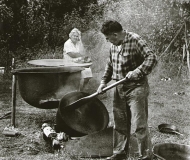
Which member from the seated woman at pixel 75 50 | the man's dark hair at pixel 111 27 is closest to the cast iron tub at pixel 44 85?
the seated woman at pixel 75 50

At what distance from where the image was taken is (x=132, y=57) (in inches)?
147

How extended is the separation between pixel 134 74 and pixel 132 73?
1.0 inches

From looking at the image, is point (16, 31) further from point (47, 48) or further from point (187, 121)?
point (187, 121)

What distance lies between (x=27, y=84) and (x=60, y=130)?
1047 mm

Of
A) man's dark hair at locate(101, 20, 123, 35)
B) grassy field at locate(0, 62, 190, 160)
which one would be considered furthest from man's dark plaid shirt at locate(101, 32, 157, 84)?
grassy field at locate(0, 62, 190, 160)

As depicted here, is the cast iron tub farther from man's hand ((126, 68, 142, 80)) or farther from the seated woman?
man's hand ((126, 68, 142, 80))

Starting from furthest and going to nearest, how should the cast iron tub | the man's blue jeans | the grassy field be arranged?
the cast iron tub, the grassy field, the man's blue jeans

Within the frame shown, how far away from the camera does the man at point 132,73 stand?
364 centimetres

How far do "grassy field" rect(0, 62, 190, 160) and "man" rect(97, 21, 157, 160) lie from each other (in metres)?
0.98

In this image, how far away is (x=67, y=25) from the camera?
1293 centimetres

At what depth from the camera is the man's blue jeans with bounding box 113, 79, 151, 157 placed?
3752 millimetres

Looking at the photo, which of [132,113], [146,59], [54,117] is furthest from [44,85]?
[146,59]

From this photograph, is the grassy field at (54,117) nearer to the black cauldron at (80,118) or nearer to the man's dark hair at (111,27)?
the black cauldron at (80,118)

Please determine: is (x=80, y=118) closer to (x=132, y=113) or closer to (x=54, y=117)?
(x=132, y=113)
